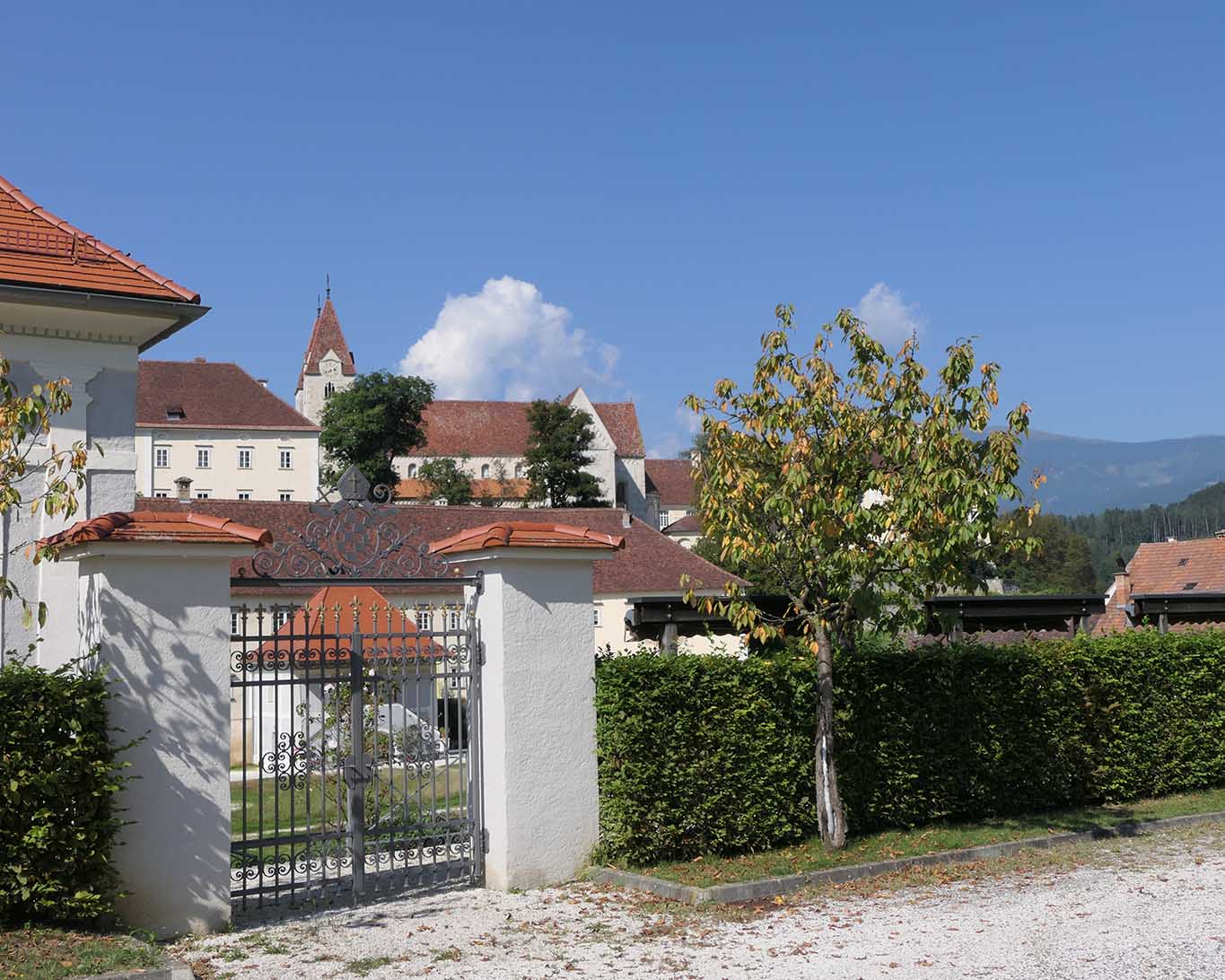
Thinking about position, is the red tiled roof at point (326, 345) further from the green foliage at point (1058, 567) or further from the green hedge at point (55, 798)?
the green hedge at point (55, 798)

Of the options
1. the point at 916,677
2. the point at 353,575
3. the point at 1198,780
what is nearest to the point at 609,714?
the point at 353,575

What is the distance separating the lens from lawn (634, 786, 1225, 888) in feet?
35.6

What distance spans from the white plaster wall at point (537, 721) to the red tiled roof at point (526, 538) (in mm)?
141

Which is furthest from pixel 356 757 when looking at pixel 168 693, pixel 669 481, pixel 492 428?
pixel 669 481

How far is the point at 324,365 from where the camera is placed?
350 feet

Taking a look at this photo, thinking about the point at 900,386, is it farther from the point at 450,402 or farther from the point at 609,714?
the point at 450,402

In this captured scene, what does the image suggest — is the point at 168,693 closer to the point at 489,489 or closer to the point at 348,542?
the point at 348,542

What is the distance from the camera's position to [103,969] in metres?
7.69

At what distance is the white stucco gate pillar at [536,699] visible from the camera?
427 inches

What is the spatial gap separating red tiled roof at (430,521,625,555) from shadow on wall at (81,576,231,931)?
8.44 feet

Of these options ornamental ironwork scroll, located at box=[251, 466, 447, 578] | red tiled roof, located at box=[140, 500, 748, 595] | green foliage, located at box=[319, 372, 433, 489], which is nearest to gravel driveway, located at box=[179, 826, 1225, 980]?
ornamental ironwork scroll, located at box=[251, 466, 447, 578]

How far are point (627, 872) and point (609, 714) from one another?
4.64 feet

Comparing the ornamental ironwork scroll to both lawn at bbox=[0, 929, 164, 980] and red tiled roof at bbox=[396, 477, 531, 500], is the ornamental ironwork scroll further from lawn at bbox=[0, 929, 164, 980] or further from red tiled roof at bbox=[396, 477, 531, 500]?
red tiled roof at bbox=[396, 477, 531, 500]

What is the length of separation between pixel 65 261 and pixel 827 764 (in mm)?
9100
